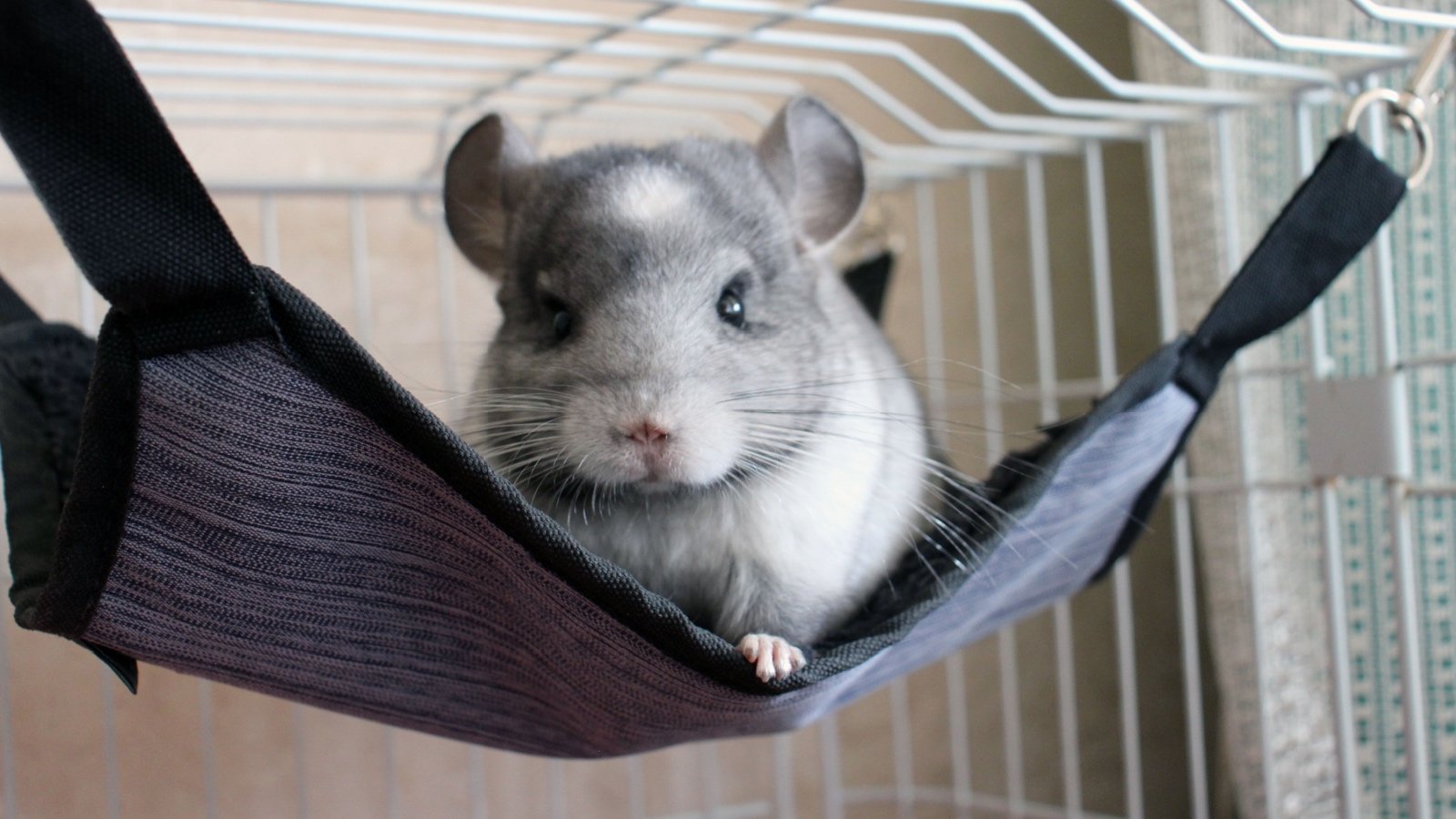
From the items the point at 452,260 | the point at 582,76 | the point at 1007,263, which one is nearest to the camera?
the point at 582,76

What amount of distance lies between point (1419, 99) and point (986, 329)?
0.77m

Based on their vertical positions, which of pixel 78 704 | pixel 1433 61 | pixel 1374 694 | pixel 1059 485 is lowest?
pixel 1374 694

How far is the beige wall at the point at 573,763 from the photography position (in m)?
1.41

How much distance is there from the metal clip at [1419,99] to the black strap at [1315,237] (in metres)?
0.03

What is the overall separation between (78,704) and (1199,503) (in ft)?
4.89

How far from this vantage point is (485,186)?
1.04 m

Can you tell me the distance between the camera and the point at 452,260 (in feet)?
5.54

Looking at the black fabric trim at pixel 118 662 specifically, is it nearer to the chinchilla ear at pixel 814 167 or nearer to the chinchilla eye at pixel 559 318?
the chinchilla eye at pixel 559 318

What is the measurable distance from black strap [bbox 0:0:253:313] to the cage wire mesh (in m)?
0.41

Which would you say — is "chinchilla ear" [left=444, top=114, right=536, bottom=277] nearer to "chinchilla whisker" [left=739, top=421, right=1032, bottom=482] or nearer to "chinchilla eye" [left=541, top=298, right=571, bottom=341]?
"chinchilla eye" [left=541, top=298, right=571, bottom=341]

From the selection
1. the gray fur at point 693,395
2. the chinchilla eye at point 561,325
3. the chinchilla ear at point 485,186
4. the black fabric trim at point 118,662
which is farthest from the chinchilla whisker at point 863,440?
the black fabric trim at point 118,662

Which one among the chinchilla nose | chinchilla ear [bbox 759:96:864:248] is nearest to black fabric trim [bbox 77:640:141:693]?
the chinchilla nose

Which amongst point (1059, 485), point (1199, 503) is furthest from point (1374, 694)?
point (1059, 485)

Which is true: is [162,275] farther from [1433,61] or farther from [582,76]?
A: [1433,61]
